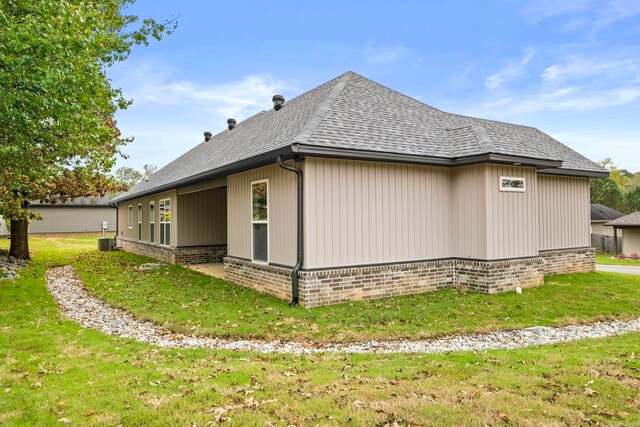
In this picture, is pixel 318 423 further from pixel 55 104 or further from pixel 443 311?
pixel 55 104

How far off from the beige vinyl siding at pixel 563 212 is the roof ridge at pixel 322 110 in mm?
5912

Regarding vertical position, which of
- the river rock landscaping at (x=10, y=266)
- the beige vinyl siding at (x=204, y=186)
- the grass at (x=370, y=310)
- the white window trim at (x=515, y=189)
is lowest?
the grass at (x=370, y=310)

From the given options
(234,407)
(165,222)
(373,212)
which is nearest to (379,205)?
(373,212)

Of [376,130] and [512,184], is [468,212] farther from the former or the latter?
[376,130]

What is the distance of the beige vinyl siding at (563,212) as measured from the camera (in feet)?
37.0

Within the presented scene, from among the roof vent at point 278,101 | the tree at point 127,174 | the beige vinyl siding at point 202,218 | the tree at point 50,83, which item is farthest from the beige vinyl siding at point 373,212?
the tree at point 127,174

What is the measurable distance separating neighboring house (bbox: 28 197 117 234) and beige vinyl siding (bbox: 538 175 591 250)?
33.2 m

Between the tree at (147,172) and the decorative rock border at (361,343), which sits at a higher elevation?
the tree at (147,172)

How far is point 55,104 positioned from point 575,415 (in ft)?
24.4

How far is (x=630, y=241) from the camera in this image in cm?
2406

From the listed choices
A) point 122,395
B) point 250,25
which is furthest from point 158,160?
point 122,395

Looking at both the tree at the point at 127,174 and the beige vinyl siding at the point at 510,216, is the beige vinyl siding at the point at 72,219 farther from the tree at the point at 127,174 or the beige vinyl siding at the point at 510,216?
the beige vinyl siding at the point at 510,216

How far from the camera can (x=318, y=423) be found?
327 centimetres

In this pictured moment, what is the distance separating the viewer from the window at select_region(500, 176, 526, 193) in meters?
9.01
